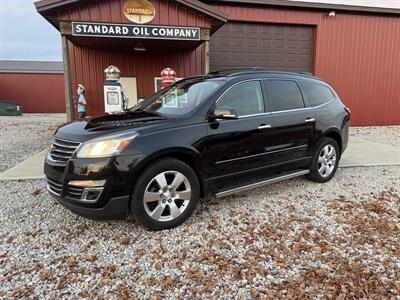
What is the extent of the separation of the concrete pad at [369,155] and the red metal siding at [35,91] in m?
23.4

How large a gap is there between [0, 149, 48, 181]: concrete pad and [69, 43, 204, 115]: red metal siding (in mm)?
4301

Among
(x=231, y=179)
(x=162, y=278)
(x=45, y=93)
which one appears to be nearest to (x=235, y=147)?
(x=231, y=179)

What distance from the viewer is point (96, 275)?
2.48 meters

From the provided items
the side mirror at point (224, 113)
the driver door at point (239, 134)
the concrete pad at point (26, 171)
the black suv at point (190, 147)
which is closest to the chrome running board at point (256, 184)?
the black suv at point (190, 147)

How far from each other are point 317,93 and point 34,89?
2540 cm

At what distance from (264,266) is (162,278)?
0.93 m

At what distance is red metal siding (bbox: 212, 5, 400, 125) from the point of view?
11.0m

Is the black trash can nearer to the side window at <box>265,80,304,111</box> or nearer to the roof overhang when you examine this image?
the roof overhang

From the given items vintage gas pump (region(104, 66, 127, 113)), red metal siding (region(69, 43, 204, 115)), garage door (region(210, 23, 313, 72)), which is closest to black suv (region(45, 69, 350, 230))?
vintage gas pump (region(104, 66, 127, 113))

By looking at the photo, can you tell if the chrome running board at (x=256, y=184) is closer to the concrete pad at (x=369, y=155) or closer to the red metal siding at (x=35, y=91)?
the concrete pad at (x=369, y=155)

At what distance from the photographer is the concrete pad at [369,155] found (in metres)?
6.04

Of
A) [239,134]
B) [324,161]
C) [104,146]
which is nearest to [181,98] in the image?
[239,134]

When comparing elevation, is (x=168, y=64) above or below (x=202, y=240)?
above

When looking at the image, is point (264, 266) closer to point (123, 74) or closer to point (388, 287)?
point (388, 287)
